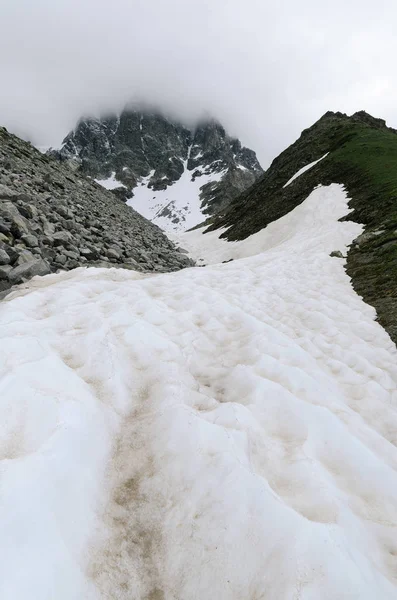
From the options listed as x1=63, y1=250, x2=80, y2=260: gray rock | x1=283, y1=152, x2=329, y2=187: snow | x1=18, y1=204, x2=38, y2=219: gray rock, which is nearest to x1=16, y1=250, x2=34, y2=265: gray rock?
x1=63, y1=250, x2=80, y2=260: gray rock

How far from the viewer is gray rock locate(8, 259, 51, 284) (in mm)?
8875

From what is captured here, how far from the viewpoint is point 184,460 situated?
382 centimetres

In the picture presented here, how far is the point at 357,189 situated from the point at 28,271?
32435 mm

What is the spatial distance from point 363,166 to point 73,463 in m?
42.4

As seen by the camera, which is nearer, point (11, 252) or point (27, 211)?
point (11, 252)

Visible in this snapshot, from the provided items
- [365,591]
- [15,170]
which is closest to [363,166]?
[15,170]

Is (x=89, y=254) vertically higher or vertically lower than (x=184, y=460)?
higher

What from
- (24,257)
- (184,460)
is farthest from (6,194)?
(184,460)

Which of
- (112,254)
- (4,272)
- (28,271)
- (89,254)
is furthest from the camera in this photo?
(112,254)

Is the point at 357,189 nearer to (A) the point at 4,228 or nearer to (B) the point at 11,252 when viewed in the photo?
Answer: (A) the point at 4,228

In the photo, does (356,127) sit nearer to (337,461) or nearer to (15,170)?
(15,170)

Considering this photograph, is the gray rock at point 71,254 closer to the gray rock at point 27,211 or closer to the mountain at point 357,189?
the gray rock at point 27,211

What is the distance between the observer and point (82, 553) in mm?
2799

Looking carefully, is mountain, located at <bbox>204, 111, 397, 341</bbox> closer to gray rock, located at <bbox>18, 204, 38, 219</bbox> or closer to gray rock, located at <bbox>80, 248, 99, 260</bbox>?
gray rock, located at <bbox>80, 248, 99, 260</bbox>
